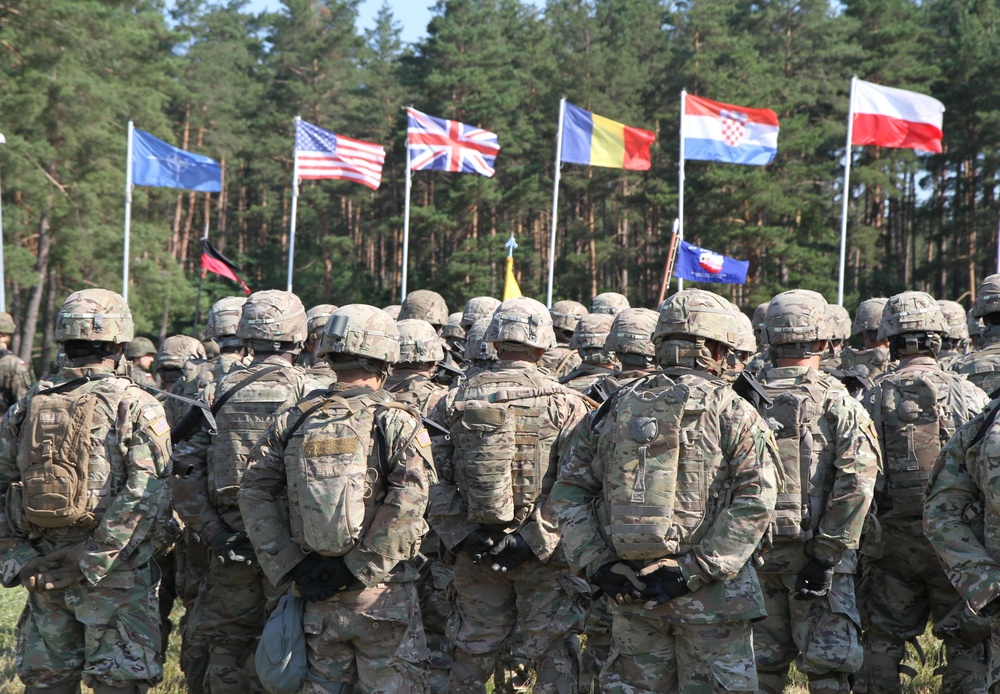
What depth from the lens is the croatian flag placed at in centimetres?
2434

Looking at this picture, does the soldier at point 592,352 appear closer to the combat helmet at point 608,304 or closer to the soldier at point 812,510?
the combat helmet at point 608,304

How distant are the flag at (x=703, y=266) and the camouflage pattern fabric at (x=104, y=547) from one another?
17.0 m

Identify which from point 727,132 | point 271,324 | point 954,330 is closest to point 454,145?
point 727,132

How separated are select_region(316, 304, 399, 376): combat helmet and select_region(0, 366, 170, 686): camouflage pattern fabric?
4.12ft

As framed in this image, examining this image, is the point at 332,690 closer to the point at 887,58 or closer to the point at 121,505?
the point at 121,505

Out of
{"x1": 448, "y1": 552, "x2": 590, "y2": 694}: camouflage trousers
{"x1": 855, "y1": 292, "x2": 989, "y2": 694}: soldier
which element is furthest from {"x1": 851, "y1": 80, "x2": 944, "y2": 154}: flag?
{"x1": 448, "y1": 552, "x2": 590, "y2": 694}: camouflage trousers

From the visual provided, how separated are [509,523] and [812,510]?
69.9 inches

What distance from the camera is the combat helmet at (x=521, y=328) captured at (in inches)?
266

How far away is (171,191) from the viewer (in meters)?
47.9

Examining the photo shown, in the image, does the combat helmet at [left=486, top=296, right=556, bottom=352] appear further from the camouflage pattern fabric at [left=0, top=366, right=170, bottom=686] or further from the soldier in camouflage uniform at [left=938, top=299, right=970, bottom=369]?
the soldier in camouflage uniform at [left=938, top=299, right=970, bottom=369]

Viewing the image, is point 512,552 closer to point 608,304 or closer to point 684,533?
point 684,533

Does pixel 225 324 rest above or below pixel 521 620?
above

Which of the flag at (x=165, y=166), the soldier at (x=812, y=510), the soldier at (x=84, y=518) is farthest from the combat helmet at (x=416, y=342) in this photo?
the flag at (x=165, y=166)

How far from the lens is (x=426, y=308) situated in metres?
11.1
